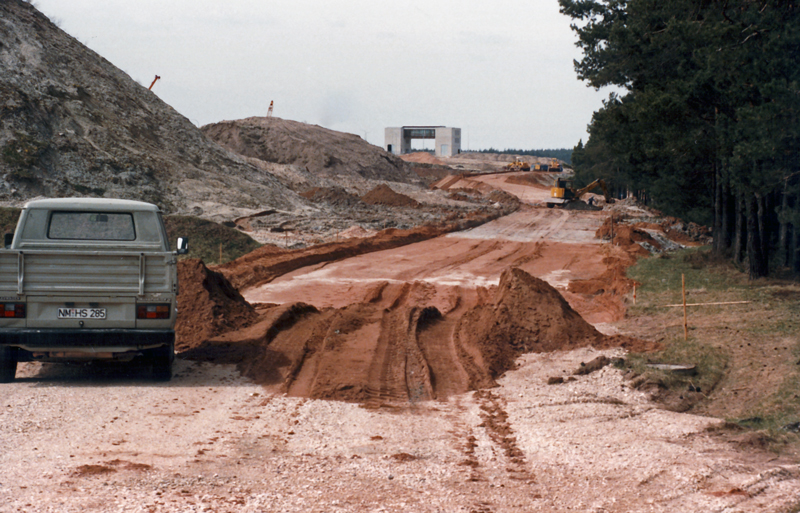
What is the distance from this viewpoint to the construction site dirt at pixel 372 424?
19.0 ft

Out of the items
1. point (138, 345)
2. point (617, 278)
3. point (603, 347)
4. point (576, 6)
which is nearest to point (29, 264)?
point (138, 345)

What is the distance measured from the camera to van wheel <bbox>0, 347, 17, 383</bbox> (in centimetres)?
898

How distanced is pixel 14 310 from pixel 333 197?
4649cm

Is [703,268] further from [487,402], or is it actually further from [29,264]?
[29,264]

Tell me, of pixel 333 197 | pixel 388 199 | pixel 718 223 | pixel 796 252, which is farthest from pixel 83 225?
pixel 388 199

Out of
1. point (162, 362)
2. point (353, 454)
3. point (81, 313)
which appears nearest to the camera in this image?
point (353, 454)

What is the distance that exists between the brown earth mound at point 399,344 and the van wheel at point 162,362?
1.19 meters

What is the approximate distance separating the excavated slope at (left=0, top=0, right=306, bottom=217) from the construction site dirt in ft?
85.4

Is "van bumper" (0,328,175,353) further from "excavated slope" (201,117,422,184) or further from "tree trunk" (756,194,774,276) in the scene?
"excavated slope" (201,117,422,184)

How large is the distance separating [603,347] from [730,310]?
4814mm

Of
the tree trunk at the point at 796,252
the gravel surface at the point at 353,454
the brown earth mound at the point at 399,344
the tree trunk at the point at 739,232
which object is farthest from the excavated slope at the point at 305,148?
the gravel surface at the point at 353,454

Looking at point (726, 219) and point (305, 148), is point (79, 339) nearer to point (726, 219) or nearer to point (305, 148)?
point (726, 219)

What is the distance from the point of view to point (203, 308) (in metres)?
13.2

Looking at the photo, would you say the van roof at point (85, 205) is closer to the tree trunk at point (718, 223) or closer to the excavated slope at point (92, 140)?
the tree trunk at point (718, 223)
